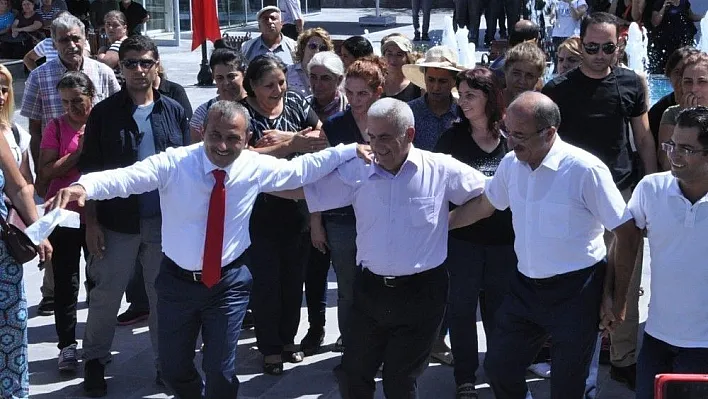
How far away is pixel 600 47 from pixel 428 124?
3.78 ft

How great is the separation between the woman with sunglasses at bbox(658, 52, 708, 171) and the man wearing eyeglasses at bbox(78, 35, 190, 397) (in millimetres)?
2940

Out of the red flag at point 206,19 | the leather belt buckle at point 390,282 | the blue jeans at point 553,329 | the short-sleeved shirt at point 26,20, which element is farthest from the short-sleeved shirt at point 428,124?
the short-sleeved shirt at point 26,20

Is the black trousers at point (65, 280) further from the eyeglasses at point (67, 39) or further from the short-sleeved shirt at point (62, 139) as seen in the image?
the eyeglasses at point (67, 39)

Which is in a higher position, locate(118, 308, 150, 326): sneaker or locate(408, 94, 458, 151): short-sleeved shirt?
locate(408, 94, 458, 151): short-sleeved shirt

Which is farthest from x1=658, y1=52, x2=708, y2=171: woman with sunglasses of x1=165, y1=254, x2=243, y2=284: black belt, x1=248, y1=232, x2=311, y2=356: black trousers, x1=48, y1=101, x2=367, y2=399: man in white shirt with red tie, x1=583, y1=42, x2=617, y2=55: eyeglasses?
x1=165, y1=254, x2=243, y2=284: black belt

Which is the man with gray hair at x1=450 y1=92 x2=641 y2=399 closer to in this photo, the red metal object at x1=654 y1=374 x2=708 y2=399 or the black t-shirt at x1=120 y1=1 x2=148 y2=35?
the red metal object at x1=654 y1=374 x2=708 y2=399

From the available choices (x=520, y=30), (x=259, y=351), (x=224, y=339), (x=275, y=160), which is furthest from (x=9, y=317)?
(x=520, y=30)

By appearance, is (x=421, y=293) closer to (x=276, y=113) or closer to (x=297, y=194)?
(x=297, y=194)

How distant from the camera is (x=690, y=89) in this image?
20.8 ft

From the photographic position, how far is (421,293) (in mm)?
5477

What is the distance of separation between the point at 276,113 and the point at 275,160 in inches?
45.3

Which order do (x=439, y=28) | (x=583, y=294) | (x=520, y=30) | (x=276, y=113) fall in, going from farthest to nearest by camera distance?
(x=439, y=28) → (x=520, y=30) → (x=276, y=113) → (x=583, y=294)

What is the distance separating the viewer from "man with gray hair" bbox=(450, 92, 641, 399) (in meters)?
5.08

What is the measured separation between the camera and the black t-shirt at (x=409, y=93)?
7.97m
